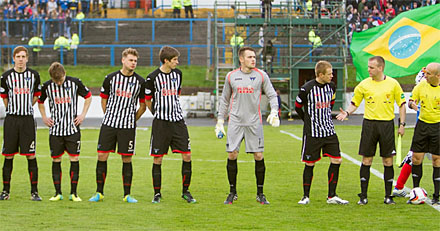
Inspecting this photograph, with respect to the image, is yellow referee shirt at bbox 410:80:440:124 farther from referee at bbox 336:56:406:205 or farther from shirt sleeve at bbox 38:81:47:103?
shirt sleeve at bbox 38:81:47:103

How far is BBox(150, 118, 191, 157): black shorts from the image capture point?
10.0m

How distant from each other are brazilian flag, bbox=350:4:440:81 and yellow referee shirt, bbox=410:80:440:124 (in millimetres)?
5067

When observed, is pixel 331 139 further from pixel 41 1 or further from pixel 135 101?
pixel 41 1

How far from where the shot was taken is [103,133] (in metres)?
10.1

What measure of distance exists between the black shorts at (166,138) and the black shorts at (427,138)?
323cm

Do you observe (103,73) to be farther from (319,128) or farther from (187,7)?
(319,128)

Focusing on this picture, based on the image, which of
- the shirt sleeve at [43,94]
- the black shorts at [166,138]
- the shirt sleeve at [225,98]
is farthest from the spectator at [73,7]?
the shirt sleeve at [225,98]

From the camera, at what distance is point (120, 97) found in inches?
396

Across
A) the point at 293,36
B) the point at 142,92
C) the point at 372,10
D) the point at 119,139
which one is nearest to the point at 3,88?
the point at 119,139

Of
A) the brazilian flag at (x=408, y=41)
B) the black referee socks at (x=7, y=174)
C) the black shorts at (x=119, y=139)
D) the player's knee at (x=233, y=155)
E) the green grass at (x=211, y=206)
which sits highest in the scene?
the brazilian flag at (x=408, y=41)

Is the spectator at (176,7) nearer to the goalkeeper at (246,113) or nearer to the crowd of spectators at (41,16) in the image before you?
the crowd of spectators at (41,16)

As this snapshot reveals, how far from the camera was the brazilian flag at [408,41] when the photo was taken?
15.5 meters

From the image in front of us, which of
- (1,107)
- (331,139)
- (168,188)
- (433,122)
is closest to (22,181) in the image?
(168,188)

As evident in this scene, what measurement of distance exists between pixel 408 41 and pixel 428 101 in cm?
640
